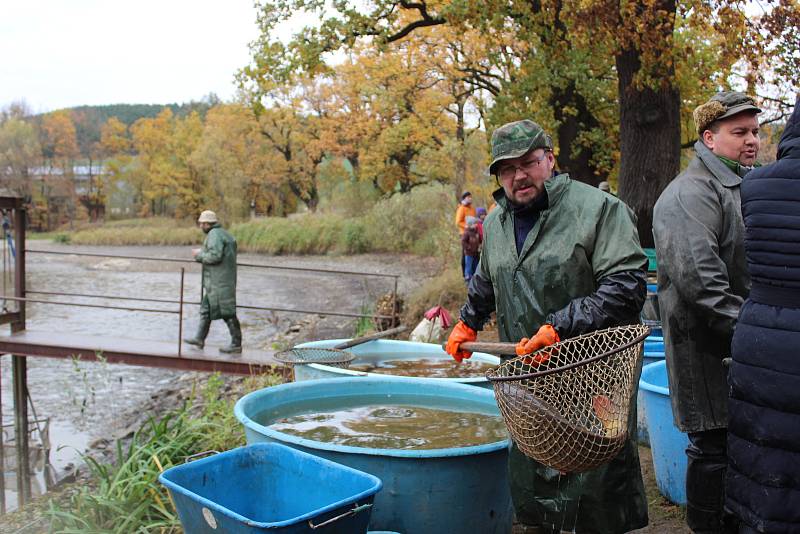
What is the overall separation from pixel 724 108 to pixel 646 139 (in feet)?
19.9

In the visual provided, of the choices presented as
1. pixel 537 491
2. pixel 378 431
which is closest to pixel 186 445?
pixel 378 431

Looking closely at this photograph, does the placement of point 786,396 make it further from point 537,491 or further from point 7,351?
point 7,351

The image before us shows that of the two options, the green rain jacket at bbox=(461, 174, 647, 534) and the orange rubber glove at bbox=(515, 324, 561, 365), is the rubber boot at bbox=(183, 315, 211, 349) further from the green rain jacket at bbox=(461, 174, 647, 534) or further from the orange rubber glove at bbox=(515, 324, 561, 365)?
Result: the orange rubber glove at bbox=(515, 324, 561, 365)

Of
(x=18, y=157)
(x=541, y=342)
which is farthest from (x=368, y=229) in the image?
(x=18, y=157)

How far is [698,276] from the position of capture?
3268mm

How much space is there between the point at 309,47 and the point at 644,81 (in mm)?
6454

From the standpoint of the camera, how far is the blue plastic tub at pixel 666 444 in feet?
14.5

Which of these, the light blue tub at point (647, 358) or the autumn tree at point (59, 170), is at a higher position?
the autumn tree at point (59, 170)

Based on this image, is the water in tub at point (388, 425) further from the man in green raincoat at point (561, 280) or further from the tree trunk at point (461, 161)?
the tree trunk at point (461, 161)

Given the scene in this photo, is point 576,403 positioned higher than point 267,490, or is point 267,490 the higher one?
point 576,403

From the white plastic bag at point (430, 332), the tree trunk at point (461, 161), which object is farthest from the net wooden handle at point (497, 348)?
the tree trunk at point (461, 161)

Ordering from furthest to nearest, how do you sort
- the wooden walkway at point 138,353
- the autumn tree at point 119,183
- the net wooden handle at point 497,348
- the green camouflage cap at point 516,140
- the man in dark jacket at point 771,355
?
the autumn tree at point 119,183
the wooden walkway at point 138,353
the green camouflage cap at point 516,140
the net wooden handle at point 497,348
the man in dark jacket at point 771,355

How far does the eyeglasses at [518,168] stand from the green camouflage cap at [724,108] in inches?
32.5

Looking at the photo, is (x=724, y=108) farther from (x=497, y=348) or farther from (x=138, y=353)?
(x=138, y=353)
